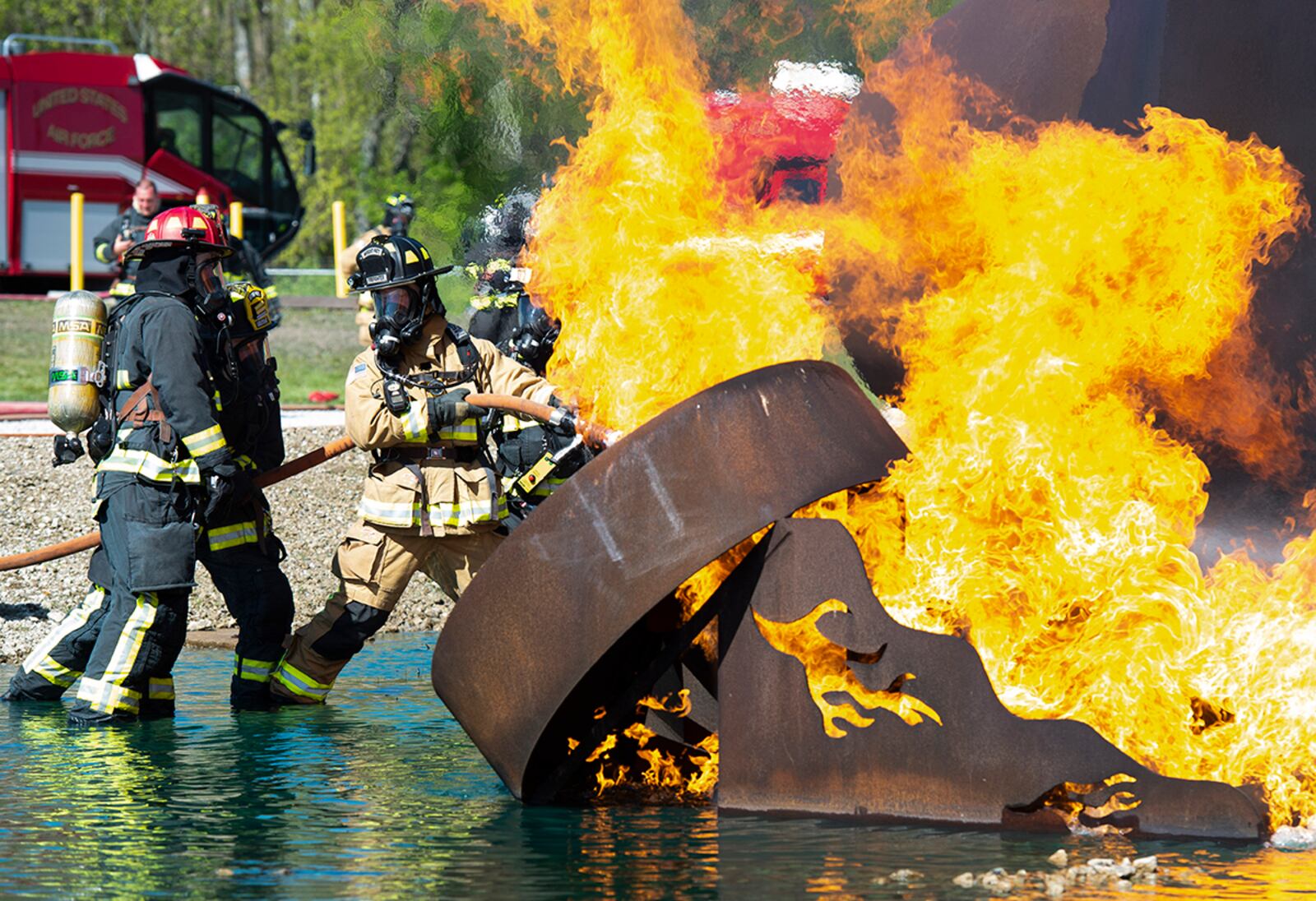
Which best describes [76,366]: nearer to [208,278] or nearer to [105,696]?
[208,278]

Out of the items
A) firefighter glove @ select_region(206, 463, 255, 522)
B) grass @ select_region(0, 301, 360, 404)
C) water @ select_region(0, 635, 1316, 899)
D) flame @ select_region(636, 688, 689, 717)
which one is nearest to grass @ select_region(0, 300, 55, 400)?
grass @ select_region(0, 301, 360, 404)

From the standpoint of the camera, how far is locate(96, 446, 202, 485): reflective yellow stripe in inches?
285

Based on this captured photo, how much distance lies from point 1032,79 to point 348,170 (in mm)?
28895

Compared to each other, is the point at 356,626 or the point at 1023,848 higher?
the point at 356,626

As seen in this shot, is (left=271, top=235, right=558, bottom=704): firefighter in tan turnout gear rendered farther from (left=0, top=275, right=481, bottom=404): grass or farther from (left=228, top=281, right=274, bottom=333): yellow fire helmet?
(left=0, top=275, right=481, bottom=404): grass

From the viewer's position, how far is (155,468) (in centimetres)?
725

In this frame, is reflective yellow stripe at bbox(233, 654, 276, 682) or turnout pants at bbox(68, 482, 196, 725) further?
reflective yellow stripe at bbox(233, 654, 276, 682)

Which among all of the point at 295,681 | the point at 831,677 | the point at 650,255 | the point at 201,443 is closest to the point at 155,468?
the point at 201,443

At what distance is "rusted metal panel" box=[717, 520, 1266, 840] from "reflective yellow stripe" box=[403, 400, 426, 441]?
2.21 metres

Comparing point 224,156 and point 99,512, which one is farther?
point 224,156

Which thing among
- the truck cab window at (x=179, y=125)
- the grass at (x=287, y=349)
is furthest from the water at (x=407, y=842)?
the truck cab window at (x=179, y=125)

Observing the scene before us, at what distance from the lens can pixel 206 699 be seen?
26.0 ft

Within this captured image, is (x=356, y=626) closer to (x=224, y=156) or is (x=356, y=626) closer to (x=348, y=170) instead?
A: (x=224, y=156)

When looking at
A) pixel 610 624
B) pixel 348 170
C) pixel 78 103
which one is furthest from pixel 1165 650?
pixel 348 170
